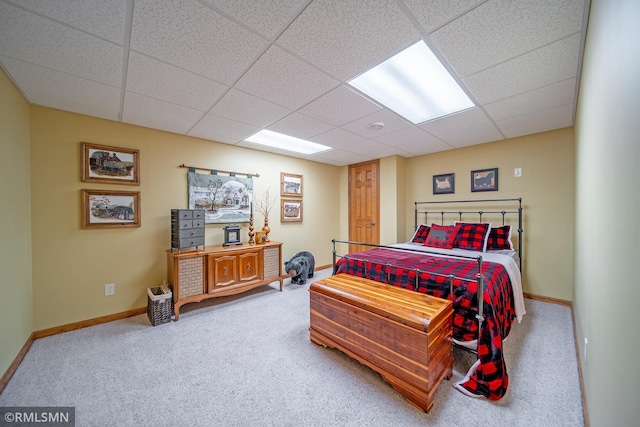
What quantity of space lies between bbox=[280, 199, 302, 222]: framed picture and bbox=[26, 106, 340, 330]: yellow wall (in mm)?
1079

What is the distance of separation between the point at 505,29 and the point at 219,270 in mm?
3400

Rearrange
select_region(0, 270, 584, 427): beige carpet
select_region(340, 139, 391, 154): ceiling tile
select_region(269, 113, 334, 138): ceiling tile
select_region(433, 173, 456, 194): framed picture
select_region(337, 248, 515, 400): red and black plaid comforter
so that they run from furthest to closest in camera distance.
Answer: select_region(433, 173, 456, 194): framed picture
select_region(340, 139, 391, 154): ceiling tile
select_region(269, 113, 334, 138): ceiling tile
select_region(337, 248, 515, 400): red and black plaid comforter
select_region(0, 270, 584, 427): beige carpet

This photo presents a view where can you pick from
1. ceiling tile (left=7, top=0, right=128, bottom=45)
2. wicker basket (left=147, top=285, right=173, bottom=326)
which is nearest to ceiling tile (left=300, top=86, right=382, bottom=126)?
ceiling tile (left=7, top=0, right=128, bottom=45)

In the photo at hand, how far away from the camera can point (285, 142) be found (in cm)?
371

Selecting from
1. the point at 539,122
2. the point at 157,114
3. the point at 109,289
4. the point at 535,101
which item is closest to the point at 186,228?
the point at 109,289

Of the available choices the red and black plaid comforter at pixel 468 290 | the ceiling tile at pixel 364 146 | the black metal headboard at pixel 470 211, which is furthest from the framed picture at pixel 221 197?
the black metal headboard at pixel 470 211

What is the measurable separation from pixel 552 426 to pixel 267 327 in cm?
223

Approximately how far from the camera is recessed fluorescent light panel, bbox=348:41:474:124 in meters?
1.74

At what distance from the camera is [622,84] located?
0.78 m

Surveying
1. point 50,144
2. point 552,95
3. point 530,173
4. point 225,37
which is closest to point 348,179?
point 530,173

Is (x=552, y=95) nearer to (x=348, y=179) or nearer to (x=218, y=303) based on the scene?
(x=348, y=179)

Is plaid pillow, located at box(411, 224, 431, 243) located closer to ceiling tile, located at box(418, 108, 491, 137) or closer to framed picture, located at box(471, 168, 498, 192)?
framed picture, located at box(471, 168, 498, 192)

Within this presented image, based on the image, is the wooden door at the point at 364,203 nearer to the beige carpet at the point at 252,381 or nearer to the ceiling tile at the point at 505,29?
the beige carpet at the point at 252,381

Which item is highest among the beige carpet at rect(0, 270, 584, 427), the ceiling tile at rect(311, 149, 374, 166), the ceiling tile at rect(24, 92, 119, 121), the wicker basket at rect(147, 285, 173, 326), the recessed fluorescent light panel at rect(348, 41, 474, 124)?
the recessed fluorescent light panel at rect(348, 41, 474, 124)
